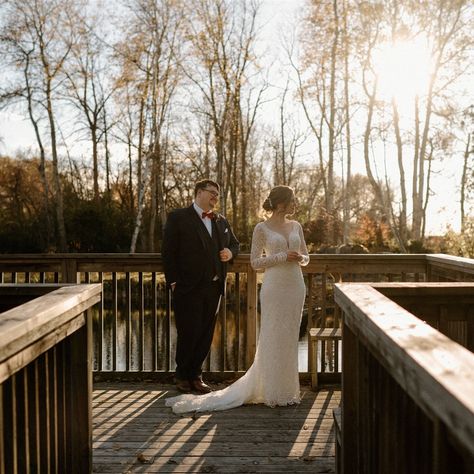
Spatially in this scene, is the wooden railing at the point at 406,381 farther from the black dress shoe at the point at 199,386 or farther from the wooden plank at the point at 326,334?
the black dress shoe at the point at 199,386

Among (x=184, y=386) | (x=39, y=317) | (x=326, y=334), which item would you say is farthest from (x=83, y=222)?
(x=39, y=317)

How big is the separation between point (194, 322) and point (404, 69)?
14888 mm

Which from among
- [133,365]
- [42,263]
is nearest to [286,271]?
[42,263]

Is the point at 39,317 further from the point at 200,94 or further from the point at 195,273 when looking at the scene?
the point at 200,94

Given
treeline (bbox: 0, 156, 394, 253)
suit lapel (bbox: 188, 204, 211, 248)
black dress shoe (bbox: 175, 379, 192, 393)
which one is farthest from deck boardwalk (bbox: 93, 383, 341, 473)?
treeline (bbox: 0, 156, 394, 253)

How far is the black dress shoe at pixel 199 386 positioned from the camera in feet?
14.8

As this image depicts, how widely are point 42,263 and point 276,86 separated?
62.9 feet

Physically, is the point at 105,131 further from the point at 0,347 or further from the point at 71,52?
the point at 0,347

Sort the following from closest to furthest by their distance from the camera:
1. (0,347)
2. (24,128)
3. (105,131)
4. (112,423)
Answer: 1. (0,347)
2. (112,423)
3. (24,128)
4. (105,131)

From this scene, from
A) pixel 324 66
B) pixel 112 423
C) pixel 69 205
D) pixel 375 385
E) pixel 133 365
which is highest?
pixel 324 66

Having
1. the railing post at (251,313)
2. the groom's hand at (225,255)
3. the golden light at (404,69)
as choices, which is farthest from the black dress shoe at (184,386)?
the golden light at (404,69)

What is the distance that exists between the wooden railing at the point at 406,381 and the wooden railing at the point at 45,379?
93cm

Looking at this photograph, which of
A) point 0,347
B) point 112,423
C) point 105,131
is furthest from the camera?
point 105,131

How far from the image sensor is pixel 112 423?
3.79 m
